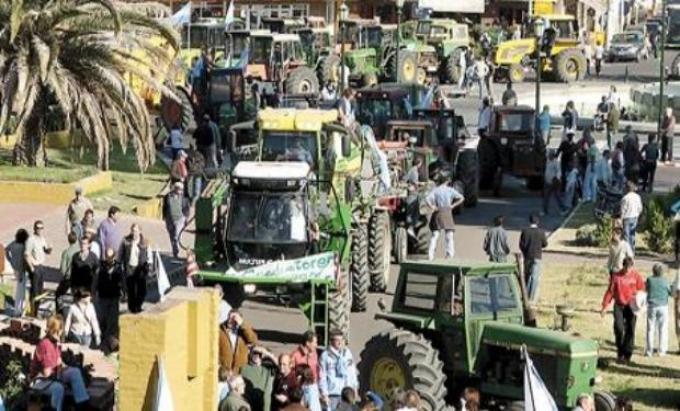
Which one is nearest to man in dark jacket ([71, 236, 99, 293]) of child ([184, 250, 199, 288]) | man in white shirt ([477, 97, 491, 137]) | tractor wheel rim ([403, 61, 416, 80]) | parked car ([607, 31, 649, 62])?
child ([184, 250, 199, 288])

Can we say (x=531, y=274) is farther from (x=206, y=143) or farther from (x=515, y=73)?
(x=515, y=73)

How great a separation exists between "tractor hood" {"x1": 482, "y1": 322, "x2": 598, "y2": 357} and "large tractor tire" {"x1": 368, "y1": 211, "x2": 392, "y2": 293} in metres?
7.74

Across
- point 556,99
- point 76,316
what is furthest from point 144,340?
point 556,99

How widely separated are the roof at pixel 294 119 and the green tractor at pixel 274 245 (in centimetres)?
230

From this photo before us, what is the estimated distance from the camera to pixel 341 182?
76.3 ft

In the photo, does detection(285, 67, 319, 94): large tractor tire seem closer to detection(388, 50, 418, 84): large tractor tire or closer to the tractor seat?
detection(388, 50, 418, 84): large tractor tire

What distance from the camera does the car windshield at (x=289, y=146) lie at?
23500 millimetres

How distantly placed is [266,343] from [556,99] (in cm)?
3767

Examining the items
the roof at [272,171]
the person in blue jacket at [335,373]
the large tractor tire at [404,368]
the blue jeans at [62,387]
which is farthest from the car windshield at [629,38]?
the blue jeans at [62,387]

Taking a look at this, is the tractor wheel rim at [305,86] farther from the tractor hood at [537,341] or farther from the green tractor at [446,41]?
the tractor hood at [537,341]

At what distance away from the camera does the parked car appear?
76.1 meters

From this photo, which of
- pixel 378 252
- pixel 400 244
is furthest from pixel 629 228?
pixel 378 252

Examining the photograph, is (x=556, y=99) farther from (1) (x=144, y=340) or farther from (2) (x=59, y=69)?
(1) (x=144, y=340)

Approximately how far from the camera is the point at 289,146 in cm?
2397
